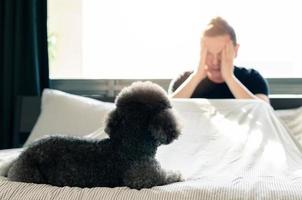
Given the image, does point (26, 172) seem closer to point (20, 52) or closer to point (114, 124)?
point (114, 124)

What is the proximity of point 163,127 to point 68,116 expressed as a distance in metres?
1.18

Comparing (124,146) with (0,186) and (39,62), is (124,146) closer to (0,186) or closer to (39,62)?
(0,186)

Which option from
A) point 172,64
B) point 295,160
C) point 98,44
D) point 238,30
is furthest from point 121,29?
point 295,160

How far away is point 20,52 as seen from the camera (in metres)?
2.71

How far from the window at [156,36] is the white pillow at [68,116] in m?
0.57

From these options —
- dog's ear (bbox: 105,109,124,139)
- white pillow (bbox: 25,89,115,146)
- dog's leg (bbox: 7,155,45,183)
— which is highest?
dog's ear (bbox: 105,109,124,139)

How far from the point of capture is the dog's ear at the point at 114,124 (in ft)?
3.99

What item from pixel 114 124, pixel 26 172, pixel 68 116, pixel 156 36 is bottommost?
pixel 68 116

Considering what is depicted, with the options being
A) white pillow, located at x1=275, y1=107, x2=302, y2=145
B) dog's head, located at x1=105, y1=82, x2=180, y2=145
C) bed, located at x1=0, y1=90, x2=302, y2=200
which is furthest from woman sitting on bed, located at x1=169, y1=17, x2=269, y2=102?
dog's head, located at x1=105, y1=82, x2=180, y2=145

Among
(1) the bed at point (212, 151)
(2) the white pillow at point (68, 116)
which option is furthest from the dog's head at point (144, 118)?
(2) the white pillow at point (68, 116)

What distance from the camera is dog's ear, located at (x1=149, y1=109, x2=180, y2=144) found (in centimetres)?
119

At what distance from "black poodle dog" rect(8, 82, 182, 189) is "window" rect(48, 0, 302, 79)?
1.63 m

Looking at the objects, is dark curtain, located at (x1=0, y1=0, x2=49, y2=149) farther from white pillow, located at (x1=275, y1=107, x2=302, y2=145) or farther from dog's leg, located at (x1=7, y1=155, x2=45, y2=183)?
dog's leg, located at (x1=7, y1=155, x2=45, y2=183)

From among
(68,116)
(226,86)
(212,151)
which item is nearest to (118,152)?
(212,151)
